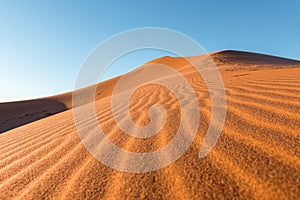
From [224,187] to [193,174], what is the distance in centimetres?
22

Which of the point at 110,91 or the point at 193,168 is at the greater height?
the point at 193,168

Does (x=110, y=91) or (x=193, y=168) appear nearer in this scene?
(x=193, y=168)

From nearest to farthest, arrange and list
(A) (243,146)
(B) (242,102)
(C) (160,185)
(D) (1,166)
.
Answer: (C) (160,185) → (A) (243,146) → (D) (1,166) → (B) (242,102)

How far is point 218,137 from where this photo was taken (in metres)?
1.80

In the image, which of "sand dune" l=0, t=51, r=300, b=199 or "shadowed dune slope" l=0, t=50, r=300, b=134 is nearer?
"sand dune" l=0, t=51, r=300, b=199

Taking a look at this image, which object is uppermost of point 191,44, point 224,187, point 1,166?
point 191,44

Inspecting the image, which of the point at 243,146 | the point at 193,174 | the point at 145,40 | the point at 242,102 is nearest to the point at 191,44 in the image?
the point at 145,40

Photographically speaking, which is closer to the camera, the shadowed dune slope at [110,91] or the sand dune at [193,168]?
the sand dune at [193,168]

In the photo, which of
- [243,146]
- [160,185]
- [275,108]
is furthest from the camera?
[275,108]

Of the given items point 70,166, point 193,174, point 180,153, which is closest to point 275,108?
point 180,153

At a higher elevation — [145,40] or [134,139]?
[145,40]

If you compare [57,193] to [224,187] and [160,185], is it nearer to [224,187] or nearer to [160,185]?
[160,185]

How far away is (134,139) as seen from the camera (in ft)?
7.01

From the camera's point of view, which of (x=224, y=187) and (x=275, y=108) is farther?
(x=275, y=108)
